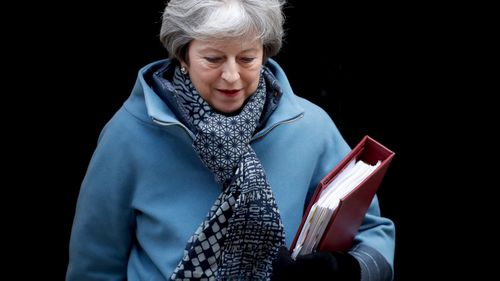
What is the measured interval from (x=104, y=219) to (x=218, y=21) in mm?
661

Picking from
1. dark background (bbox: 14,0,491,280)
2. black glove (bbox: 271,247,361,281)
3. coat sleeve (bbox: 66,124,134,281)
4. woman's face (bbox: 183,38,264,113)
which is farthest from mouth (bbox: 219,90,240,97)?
dark background (bbox: 14,0,491,280)

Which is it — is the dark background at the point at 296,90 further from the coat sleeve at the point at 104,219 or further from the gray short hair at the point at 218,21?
the gray short hair at the point at 218,21

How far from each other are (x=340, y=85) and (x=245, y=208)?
4.07ft

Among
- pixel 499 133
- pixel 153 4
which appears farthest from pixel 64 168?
pixel 499 133

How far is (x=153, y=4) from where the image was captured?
3.81 metres

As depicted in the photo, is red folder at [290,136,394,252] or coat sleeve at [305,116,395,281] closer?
red folder at [290,136,394,252]

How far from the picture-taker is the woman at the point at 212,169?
110 inches

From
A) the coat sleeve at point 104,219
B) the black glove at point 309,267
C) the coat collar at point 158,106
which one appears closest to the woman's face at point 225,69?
the coat collar at point 158,106

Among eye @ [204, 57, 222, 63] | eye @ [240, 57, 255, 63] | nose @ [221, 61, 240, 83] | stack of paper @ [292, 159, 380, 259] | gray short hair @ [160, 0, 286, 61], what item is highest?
gray short hair @ [160, 0, 286, 61]

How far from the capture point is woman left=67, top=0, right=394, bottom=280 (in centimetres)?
279

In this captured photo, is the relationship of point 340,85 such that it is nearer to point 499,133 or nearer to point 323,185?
point 499,133

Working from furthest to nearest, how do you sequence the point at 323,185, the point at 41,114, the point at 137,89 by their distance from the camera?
the point at 41,114
the point at 137,89
the point at 323,185

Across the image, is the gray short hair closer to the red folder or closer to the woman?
the woman

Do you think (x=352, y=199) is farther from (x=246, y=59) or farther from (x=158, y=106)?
(x=158, y=106)
